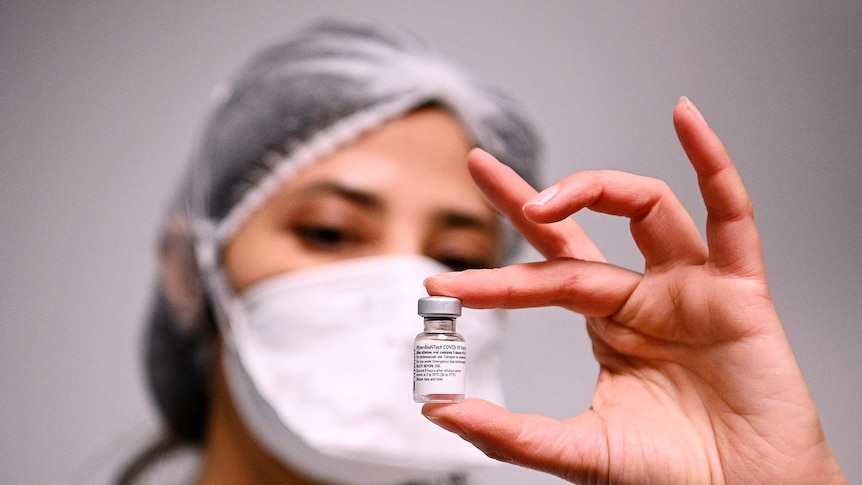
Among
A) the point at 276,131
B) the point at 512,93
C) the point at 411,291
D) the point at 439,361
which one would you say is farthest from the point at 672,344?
the point at 512,93

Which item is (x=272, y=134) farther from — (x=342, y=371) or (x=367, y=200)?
(x=342, y=371)

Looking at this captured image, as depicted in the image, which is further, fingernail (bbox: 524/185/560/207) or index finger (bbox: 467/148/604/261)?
index finger (bbox: 467/148/604/261)

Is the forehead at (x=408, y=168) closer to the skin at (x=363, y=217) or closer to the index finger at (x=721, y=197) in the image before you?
the skin at (x=363, y=217)

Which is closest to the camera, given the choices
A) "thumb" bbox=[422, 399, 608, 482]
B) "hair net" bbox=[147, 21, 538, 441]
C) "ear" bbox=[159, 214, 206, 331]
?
"thumb" bbox=[422, 399, 608, 482]

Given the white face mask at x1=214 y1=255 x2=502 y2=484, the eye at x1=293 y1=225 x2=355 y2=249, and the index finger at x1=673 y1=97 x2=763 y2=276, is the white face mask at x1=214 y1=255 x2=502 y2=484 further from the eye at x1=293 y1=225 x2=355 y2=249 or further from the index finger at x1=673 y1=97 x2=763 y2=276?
the index finger at x1=673 y1=97 x2=763 y2=276

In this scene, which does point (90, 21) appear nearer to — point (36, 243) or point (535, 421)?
point (36, 243)

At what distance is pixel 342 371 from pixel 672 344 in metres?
0.62

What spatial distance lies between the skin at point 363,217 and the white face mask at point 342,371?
0.05 m

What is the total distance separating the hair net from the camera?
1.33 meters

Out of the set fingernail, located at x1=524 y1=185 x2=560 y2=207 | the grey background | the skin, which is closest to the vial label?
fingernail, located at x1=524 y1=185 x2=560 y2=207

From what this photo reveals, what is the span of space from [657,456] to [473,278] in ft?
1.02

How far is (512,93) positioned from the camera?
173 centimetres

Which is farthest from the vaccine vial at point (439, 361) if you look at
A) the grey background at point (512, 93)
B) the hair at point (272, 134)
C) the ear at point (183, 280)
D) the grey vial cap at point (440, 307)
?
the grey background at point (512, 93)

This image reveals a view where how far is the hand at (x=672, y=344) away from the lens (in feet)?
2.47
